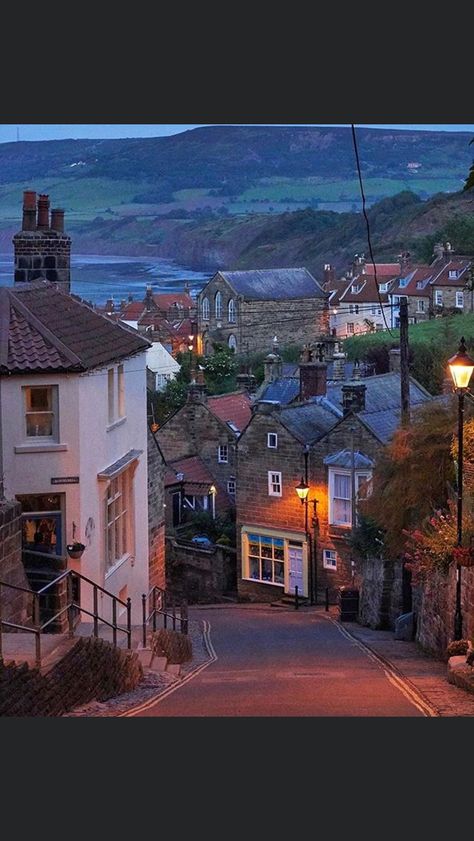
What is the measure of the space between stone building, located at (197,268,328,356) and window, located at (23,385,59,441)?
24662 millimetres

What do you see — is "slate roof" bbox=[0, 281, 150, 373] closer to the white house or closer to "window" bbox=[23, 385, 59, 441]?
the white house

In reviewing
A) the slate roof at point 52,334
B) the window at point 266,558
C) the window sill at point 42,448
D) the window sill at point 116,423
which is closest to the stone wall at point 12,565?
the window sill at point 42,448

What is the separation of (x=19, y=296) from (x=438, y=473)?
7842 mm

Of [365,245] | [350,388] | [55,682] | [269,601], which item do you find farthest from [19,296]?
[365,245]

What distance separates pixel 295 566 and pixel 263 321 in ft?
46.4

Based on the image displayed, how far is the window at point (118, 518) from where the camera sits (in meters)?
20.6

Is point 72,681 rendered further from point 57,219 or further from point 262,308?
point 262,308

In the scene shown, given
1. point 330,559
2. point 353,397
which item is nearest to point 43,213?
point 353,397

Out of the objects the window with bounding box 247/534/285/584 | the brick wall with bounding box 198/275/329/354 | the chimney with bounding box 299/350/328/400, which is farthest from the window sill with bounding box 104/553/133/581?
the brick wall with bounding box 198/275/329/354

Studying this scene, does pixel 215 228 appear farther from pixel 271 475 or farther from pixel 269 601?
pixel 269 601

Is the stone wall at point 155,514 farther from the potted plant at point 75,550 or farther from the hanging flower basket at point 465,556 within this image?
the hanging flower basket at point 465,556

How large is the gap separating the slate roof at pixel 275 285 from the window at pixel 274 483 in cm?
1119

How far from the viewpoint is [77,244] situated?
1119 inches

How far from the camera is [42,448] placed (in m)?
18.6
